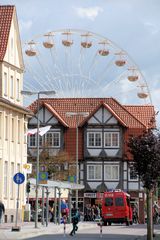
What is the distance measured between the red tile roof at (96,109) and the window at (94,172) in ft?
17.3

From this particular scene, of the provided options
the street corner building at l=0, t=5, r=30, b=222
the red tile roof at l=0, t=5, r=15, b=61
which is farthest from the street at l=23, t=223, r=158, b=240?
the red tile roof at l=0, t=5, r=15, b=61

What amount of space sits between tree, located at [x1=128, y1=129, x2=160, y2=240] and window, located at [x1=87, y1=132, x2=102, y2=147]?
66159 millimetres

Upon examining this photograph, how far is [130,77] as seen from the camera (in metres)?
105

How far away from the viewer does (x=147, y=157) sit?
42688 millimetres

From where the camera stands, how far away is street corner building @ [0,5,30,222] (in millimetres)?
70875

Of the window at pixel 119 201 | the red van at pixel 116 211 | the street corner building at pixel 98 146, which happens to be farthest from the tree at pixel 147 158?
the street corner building at pixel 98 146

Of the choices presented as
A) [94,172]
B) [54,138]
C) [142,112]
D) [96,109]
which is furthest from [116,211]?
[142,112]

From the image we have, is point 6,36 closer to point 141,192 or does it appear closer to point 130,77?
point 130,77

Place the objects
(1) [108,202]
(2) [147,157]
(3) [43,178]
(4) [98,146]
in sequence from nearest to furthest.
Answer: (2) [147,157], (3) [43,178], (1) [108,202], (4) [98,146]

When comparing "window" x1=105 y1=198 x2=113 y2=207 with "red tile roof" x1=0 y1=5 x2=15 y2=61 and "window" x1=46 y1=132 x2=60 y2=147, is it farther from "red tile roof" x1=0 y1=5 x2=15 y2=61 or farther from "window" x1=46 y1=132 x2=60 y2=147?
"window" x1=46 y1=132 x2=60 y2=147

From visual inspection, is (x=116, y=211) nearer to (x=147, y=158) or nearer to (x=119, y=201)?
(x=119, y=201)

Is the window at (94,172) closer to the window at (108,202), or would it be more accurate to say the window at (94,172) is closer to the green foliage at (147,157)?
the window at (108,202)

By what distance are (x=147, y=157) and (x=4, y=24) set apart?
3421 centimetres

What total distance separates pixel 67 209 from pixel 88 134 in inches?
1296
